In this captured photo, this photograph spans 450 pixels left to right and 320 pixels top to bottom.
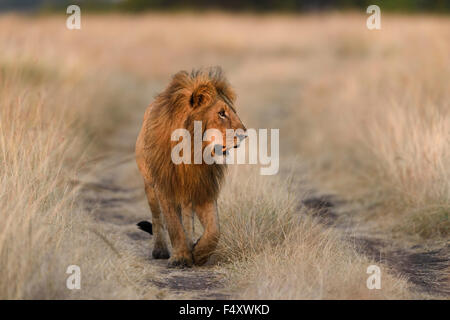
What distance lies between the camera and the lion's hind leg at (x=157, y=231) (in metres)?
5.57

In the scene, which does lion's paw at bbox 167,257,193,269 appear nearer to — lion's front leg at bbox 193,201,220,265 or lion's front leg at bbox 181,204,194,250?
lion's front leg at bbox 193,201,220,265

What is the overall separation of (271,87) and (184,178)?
39.6ft

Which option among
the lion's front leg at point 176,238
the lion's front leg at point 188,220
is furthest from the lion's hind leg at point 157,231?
the lion's front leg at point 176,238

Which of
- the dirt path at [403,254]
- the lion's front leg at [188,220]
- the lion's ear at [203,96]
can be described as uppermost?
the lion's ear at [203,96]

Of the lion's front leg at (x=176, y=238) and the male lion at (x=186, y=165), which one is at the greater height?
the male lion at (x=186, y=165)

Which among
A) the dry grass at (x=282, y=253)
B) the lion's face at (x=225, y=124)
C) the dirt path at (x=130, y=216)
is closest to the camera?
the dry grass at (x=282, y=253)

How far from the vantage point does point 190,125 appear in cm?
499

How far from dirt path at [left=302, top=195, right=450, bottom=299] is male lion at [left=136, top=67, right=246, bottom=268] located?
3.83ft

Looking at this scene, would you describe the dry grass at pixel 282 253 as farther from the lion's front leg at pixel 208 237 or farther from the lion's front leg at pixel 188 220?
the lion's front leg at pixel 188 220

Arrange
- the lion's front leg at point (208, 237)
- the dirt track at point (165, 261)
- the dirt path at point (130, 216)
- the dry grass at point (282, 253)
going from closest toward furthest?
the dry grass at point (282, 253) < the dirt path at point (130, 216) < the dirt track at point (165, 261) < the lion's front leg at point (208, 237)

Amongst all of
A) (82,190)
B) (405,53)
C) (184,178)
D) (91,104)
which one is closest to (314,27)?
(405,53)

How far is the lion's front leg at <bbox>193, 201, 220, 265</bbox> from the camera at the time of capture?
5.12 m

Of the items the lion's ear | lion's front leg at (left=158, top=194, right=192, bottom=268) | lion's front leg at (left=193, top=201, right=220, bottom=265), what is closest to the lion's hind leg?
lion's front leg at (left=158, top=194, right=192, bottom=268)
